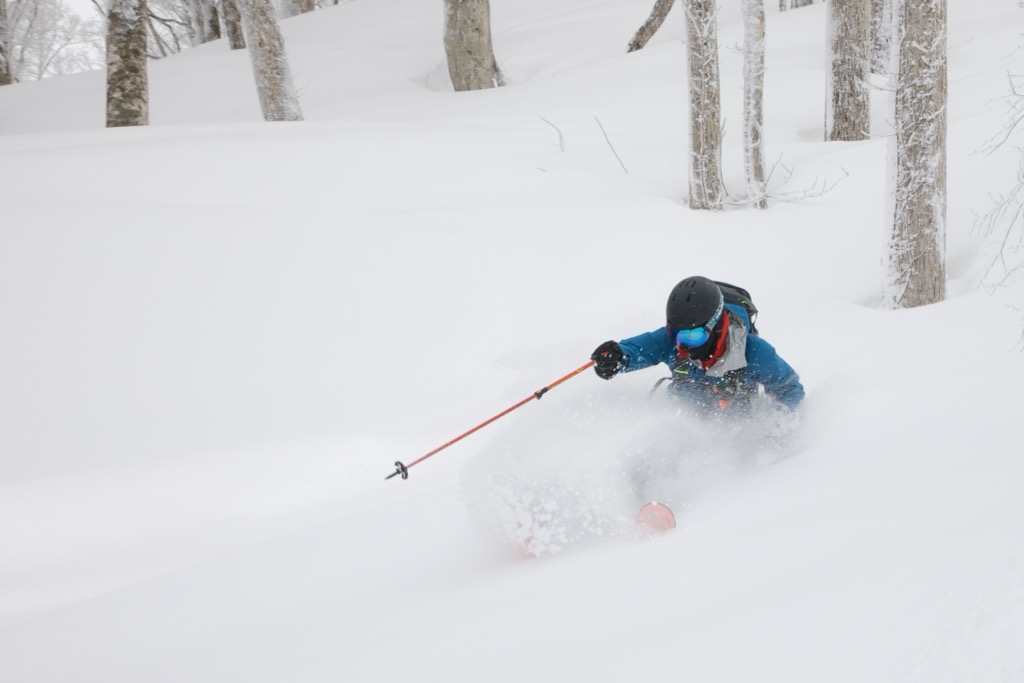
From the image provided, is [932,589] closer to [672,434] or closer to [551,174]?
[672,434]

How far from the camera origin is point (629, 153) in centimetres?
995

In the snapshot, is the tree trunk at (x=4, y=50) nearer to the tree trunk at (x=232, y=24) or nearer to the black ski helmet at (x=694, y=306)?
the tree trunk at (x=232, y=24)

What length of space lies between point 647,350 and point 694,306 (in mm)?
647

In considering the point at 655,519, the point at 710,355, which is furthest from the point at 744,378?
the point at 655,519

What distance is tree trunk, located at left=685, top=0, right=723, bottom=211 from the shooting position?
8078 millimetres

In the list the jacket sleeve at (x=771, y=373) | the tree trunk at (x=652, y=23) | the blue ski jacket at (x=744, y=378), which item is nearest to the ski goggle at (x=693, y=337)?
the blue ski jacket at (x=744, y=378)

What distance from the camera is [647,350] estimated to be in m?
4.54

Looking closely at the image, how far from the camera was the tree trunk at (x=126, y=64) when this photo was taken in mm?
9383

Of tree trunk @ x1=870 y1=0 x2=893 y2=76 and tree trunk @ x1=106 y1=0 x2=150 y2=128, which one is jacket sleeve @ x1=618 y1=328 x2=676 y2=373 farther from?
tree trunk @ x1=870 y1=0 x2=893 y2=76

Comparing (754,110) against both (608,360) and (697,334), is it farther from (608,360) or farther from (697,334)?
(697,334)

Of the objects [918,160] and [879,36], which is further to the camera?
[879,36]

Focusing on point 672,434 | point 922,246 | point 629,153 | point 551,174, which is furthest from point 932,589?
point 629,153

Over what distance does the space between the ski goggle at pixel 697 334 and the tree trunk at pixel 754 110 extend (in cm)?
486

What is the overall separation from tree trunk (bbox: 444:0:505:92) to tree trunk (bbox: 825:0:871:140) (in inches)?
228
